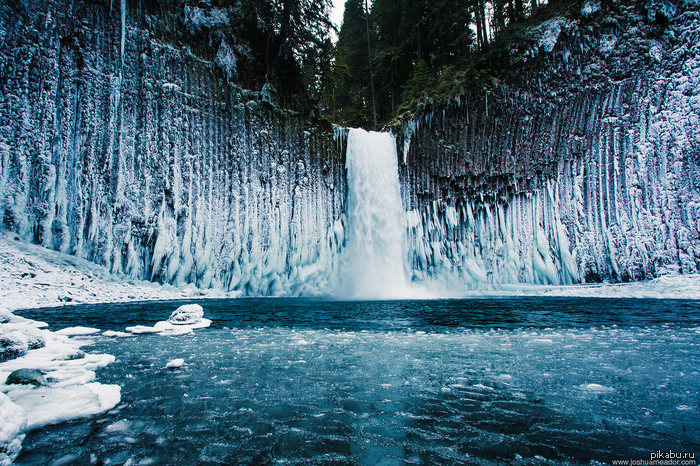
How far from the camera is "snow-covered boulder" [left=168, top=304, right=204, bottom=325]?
8.12 m

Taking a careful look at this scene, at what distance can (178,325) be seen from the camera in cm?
784

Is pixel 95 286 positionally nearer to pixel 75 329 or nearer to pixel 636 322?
pixel 75 329

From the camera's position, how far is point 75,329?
22.0 feet

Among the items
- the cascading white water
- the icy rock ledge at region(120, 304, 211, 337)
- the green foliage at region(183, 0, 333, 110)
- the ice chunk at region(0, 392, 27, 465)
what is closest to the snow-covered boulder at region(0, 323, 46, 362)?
the icy rock ledge at region(120, 304, 211, 337)

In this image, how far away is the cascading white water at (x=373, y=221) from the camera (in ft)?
64.1

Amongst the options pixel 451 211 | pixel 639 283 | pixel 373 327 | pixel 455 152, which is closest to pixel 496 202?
pixel 451 211

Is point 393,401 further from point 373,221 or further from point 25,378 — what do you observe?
point 373,221

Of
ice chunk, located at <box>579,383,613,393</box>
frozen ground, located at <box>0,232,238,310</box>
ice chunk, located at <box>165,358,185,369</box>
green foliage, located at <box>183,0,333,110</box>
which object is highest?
green foliage, located at <box>183,0,333,110</box>

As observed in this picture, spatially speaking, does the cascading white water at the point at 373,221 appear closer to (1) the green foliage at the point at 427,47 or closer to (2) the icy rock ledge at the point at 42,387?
(1) the green foliage at the point at 427,47

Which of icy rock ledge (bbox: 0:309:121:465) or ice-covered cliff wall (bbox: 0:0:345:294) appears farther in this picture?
ice-covered cliff wall (bbox: 0:0:345:294)

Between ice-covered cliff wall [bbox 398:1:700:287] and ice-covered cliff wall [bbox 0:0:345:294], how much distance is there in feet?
21.2

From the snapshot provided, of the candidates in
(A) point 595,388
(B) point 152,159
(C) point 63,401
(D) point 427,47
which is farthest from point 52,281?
(D) point 427,47

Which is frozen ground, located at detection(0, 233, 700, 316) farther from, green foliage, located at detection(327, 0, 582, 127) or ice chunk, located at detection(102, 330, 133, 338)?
green foliage, located at detection(327, 0, 582, 127)

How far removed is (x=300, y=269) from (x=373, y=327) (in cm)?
1195
